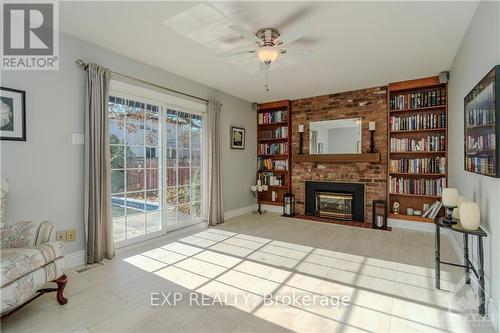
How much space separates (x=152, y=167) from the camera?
12.1 feet

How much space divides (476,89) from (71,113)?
3.88 metres

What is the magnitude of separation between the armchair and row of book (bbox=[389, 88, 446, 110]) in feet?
16.4

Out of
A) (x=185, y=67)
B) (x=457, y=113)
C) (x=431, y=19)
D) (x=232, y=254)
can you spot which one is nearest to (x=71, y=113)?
(x=185, y=67)

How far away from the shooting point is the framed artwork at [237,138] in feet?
16.8

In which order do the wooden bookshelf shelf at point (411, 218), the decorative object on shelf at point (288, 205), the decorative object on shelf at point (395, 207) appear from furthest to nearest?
the decorative object on shelf at point (288, 205) < the decorative object on shelf at point (395, 207) < the wooden bookshelf shelf at point (411, 218)

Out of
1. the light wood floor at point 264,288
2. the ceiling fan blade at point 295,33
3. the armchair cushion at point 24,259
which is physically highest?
the ceiling fan blade at point 295,33

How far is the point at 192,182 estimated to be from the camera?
4363 millimetres

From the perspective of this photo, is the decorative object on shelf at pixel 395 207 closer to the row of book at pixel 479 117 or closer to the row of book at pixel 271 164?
the row of book at pixel 271 164

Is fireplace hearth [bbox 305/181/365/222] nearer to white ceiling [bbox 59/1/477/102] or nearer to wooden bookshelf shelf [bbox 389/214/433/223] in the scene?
wooden bookshelf shelf [bbox 389/214/433/223]

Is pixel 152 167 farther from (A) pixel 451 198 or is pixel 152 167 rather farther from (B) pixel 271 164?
(A) pixel 451 198

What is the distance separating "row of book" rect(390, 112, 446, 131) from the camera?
404 cm

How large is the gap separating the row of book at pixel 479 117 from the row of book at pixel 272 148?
3.38m

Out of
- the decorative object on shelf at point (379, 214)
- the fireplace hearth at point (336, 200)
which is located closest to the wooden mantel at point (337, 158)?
the fireplace hearth at point (336, 200)

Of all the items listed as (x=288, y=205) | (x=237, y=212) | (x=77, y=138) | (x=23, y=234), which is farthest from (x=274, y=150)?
(x=23, y=234)
